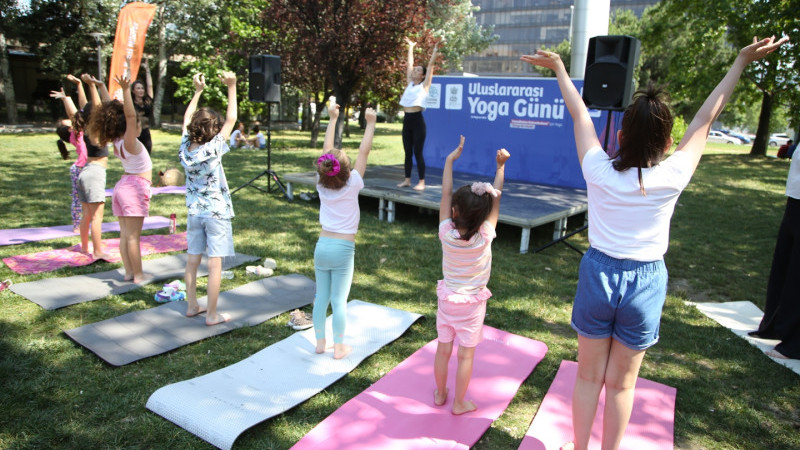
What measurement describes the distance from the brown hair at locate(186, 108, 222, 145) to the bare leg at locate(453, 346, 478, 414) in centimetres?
226

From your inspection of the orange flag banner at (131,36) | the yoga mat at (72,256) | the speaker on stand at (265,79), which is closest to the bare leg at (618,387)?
the yoga mat at (72,256)

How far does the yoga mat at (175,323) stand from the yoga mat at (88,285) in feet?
1.88

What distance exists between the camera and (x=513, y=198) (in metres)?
7.47

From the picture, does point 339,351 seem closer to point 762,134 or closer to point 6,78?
point 6,78

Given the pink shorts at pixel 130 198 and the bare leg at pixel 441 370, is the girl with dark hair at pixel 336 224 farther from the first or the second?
the pink shorts at pixel 130 198

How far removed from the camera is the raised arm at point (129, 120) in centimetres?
390

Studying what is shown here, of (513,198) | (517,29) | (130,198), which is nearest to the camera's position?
(130,198)

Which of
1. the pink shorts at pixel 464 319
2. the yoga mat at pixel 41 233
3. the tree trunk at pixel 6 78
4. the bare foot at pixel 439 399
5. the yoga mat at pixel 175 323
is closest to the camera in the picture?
the pink shorts at pixel 464 319

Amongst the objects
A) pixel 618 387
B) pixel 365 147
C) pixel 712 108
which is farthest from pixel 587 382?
pixel 365 147

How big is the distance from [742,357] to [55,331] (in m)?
4.97

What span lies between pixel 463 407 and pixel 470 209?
3.79ft

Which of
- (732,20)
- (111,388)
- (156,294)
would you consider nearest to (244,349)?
(111,388)

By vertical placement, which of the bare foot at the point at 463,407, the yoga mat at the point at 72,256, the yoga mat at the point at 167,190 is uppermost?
the yoga mat at the point at 167,190

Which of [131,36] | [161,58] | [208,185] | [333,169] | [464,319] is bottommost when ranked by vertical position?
[464,319]
